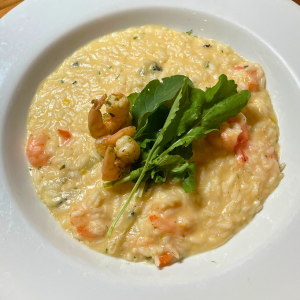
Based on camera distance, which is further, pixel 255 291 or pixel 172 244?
pixel 172 244

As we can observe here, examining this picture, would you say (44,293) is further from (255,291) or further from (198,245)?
(255,291)

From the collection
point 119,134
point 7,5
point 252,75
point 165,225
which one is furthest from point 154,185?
point 7,5

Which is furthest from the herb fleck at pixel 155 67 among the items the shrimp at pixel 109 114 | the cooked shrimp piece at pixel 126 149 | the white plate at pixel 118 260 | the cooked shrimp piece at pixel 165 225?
the cooked shrimp piece at pixel 165 225

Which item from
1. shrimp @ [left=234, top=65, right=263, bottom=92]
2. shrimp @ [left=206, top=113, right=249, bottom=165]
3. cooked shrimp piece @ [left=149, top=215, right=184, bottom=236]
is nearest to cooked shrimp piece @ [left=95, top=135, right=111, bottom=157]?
cooked shrimp piece @ [left=149, top=215, right=184, bottom=236]

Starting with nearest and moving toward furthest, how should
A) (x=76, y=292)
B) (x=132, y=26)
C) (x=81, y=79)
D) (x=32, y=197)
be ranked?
(x=76, y=292) → (x=32, y=197) → (x=81, y=79) → (x=132, y=26)

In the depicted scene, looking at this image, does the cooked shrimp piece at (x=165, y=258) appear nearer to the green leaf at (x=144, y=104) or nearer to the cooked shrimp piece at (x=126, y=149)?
the cooked shrimp piece at (x=126, y=149)

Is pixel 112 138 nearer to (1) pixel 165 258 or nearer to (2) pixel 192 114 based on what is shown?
(2) pixel 192 114

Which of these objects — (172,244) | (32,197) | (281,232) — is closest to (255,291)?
(281,232)

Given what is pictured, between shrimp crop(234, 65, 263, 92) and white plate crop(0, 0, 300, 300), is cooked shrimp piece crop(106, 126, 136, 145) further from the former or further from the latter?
shrimp crop(234, 65, 263, 92)
